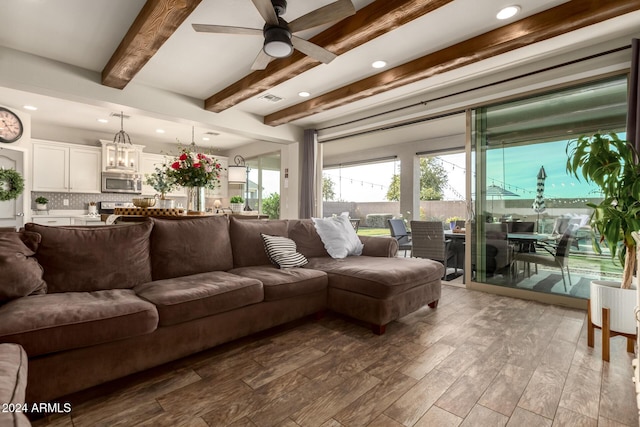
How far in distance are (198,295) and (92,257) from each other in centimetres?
80

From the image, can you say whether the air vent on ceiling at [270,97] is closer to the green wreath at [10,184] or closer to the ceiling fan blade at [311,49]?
the ceiling fan blade at [311,49]

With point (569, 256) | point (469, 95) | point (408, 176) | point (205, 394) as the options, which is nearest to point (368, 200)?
point (408, 176)

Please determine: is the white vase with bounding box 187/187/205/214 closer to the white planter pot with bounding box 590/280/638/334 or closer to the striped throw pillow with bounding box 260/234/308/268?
the striped throw pillow with bounding box 260/234/308/268

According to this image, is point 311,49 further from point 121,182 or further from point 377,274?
point 121,182

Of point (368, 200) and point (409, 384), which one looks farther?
point (368, 200)

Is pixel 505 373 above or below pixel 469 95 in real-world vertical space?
below

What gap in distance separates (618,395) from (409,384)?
1.08m

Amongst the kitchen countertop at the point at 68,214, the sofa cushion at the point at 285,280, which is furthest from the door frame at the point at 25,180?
the sofa cushion at the point at 285,280

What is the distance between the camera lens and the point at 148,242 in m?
2.40

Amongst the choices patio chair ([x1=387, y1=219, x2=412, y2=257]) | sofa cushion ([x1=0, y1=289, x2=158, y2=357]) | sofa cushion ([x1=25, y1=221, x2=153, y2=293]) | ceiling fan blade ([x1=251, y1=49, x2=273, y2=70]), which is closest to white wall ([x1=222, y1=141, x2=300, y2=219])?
patio chair ([x1=387, y1=219, x2=412, y2=257])

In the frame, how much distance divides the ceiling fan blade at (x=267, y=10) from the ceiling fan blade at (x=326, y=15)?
0.15 metres

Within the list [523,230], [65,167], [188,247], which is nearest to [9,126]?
[65,167]

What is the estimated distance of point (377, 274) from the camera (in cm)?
249

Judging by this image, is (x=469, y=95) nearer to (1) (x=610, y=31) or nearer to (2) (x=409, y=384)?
(1) (x=610, y=31)
